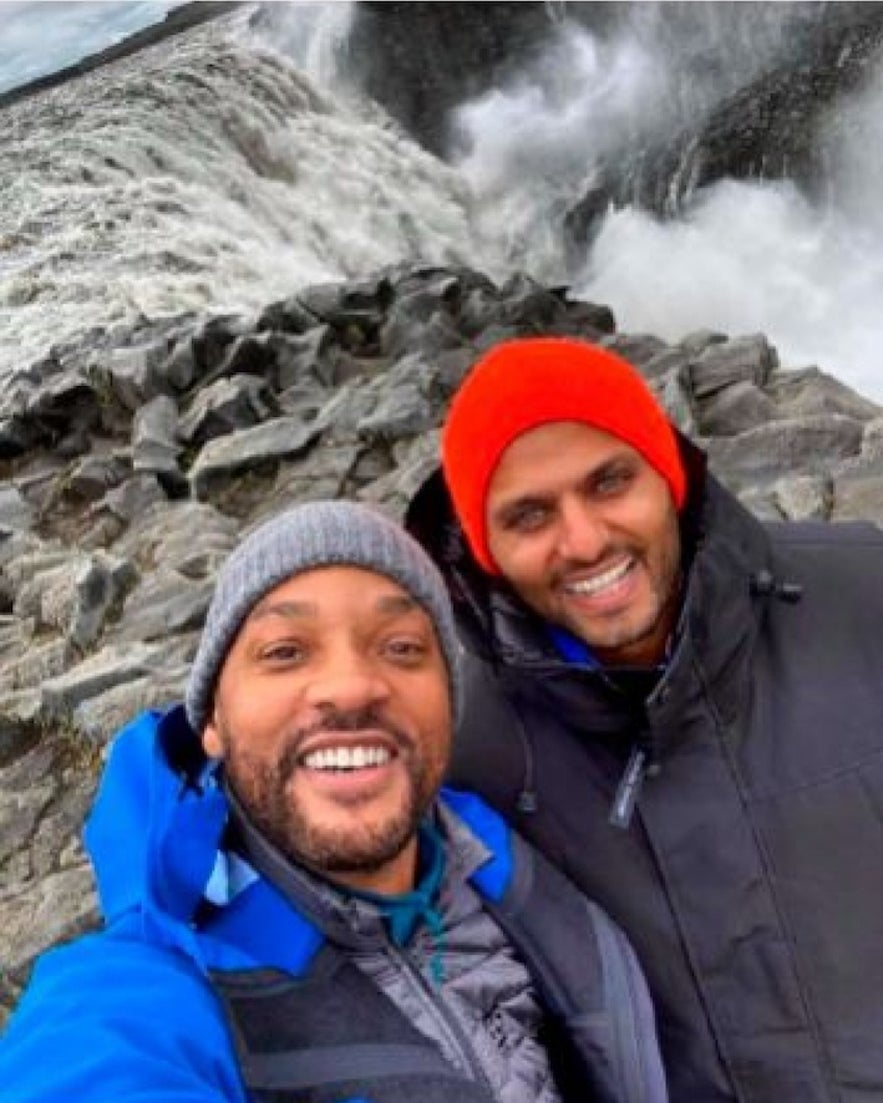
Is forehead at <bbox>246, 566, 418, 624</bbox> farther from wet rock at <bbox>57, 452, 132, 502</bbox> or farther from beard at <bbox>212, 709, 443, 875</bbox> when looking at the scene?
wet rock at <bbox>57, 452, 132, 502</bbox>

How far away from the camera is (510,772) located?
2.69m

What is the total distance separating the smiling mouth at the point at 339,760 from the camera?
6.91 ft

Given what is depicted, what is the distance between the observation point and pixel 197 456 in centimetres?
888

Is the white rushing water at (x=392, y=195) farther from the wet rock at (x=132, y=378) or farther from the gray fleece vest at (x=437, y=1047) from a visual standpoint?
the gray fleece vest at (x=437, y=1047)

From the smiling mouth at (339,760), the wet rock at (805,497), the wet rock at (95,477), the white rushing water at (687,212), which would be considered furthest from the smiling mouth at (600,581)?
the white rushing water at (687,212)

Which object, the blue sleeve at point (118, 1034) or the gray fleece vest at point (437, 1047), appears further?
the gray fleece vest at point (437, 1047)

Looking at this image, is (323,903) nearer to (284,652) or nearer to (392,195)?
(284,652)

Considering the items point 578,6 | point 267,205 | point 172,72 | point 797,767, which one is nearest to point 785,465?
point 797,767

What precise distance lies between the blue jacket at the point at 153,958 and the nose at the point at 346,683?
0.77 ft

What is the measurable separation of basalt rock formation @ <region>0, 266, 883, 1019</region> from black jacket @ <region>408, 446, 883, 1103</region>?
2482mm

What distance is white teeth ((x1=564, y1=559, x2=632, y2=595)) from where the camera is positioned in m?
2.68

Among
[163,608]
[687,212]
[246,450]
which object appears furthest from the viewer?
[687,212]

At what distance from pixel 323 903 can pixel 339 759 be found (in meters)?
0.23

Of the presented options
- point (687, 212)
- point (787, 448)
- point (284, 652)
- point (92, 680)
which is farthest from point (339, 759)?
point (687, 212)
